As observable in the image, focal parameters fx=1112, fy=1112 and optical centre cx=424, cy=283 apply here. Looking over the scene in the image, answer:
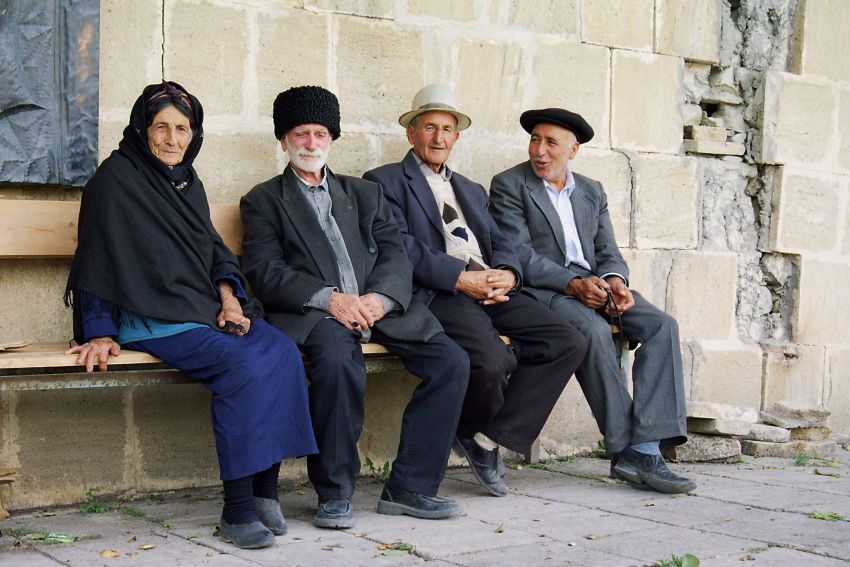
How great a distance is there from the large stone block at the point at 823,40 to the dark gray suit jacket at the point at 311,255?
339 cm

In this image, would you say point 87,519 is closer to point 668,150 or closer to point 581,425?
point 581,425

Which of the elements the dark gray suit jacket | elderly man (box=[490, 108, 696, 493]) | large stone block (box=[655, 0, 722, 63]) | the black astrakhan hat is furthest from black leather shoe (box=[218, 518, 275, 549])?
large stone block (box=[655, 0, 722, 63])

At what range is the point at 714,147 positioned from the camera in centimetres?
647

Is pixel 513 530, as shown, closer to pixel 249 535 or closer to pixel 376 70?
pixel 249 535

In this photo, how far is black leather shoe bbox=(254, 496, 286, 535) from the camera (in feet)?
12.9

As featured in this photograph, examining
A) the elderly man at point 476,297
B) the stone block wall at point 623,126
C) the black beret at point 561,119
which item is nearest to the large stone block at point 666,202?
the stone block wall at point 623,126

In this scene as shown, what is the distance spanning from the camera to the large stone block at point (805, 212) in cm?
666

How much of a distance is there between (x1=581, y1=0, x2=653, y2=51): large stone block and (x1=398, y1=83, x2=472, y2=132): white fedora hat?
1.16 meters

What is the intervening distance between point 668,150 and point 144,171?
3246 millimetres

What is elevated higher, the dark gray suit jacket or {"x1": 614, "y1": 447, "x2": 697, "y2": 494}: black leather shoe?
the dark gray suit jacket

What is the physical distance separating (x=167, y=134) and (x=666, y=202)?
3101 millimetres

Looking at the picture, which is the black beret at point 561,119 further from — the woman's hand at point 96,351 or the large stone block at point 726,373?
the woman's hand at point 96,351

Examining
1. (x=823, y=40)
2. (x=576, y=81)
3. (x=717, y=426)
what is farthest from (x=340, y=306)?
(x=823, y=40)

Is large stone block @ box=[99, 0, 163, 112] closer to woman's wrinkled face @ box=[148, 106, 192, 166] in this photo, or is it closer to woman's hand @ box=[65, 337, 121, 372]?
woman's wrinkled face @ box=[148, 106, 192, 166]
